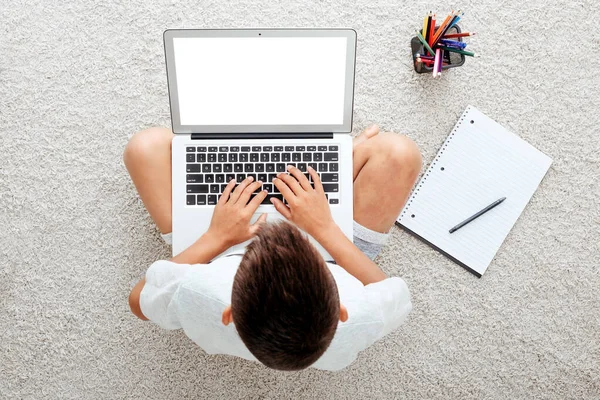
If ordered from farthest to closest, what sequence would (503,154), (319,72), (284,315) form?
(503,154) → (319,72) → (284,315)

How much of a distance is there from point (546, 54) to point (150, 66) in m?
0.87

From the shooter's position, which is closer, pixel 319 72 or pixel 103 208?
pixel 319 72

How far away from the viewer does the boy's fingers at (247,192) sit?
821 mm

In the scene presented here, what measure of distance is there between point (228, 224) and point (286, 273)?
0.87 feet

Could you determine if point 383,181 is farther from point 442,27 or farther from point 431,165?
point 442,27

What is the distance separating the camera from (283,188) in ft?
2.72

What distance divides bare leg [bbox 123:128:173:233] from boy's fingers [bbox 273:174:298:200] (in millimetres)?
200

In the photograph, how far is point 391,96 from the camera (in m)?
1.08

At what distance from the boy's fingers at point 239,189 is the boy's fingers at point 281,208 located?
5cm

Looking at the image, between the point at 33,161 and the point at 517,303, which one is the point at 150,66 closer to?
the point at 33,161

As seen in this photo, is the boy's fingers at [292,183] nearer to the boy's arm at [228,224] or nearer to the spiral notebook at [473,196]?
the boy's arm at [228,224]

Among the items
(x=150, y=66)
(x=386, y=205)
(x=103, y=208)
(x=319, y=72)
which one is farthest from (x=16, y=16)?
(x=386, y=205)

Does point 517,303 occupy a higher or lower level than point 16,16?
lower

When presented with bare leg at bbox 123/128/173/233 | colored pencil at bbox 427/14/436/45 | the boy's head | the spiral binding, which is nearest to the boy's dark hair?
the boy's head
